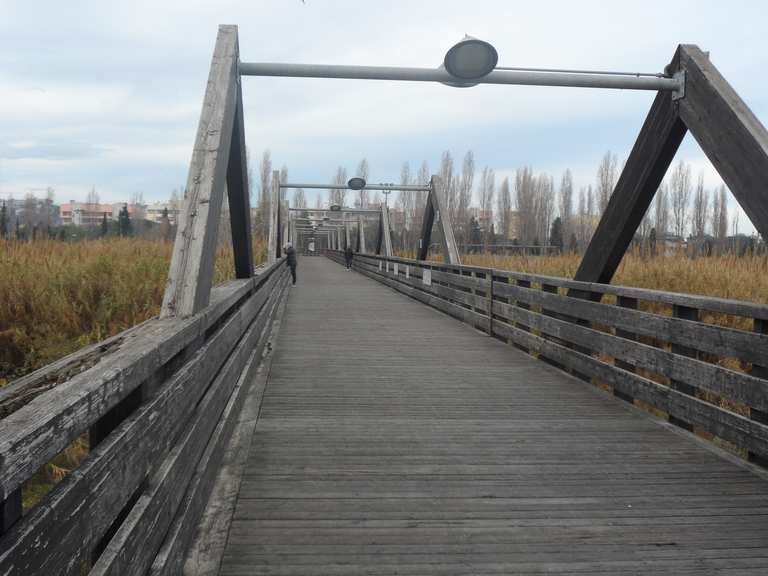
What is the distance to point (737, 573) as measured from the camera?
2512mm

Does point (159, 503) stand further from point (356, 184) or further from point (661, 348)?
point (356, 184)

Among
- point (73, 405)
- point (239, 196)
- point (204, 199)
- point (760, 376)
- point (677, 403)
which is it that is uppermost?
point (239, 196)

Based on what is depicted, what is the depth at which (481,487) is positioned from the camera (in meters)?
3.40

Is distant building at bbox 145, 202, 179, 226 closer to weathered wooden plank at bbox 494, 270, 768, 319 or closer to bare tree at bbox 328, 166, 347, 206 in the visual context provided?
bare tree at bbox 328, 166, 347, 206

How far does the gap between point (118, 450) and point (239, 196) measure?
4.25m

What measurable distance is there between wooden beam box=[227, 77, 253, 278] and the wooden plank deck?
1.21 meters

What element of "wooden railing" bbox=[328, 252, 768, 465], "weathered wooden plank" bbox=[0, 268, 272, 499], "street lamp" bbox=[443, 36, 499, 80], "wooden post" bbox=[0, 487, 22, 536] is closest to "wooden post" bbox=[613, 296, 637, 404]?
"wooden railing" bbox=[328, 252, 768, 465]

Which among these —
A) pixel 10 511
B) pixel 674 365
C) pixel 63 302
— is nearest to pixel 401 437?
pixel 674 365

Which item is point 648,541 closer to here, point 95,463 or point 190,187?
point 95,463

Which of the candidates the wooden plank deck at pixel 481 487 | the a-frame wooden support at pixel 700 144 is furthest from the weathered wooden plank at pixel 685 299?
the wooden plank deck at pixel 481 487

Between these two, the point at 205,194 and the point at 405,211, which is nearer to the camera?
the point at 205,194

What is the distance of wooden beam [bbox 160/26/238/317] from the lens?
10.7 feet

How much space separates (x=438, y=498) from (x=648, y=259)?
838 centimetres

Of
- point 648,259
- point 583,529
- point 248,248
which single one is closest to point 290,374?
point 248,248
